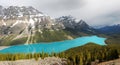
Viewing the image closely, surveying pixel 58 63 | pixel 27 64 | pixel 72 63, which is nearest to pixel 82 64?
pixel 72 63

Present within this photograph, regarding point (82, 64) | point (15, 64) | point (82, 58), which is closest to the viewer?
point (15, 64)

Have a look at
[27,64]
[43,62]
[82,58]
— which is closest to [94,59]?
[82,58]

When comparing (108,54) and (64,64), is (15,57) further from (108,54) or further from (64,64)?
(108,54)

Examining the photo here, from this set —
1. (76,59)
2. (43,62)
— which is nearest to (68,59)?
(76,59)

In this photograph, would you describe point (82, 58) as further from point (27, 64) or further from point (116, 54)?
point (27, 64)

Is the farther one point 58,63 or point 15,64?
point 58,63

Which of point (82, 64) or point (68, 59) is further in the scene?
point (68, 59)

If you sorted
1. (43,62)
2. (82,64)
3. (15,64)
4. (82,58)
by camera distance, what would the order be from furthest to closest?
(82,58) < (82,64) < (43,62) < (15,64)

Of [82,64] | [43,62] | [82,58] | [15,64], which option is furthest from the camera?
[82,58]
